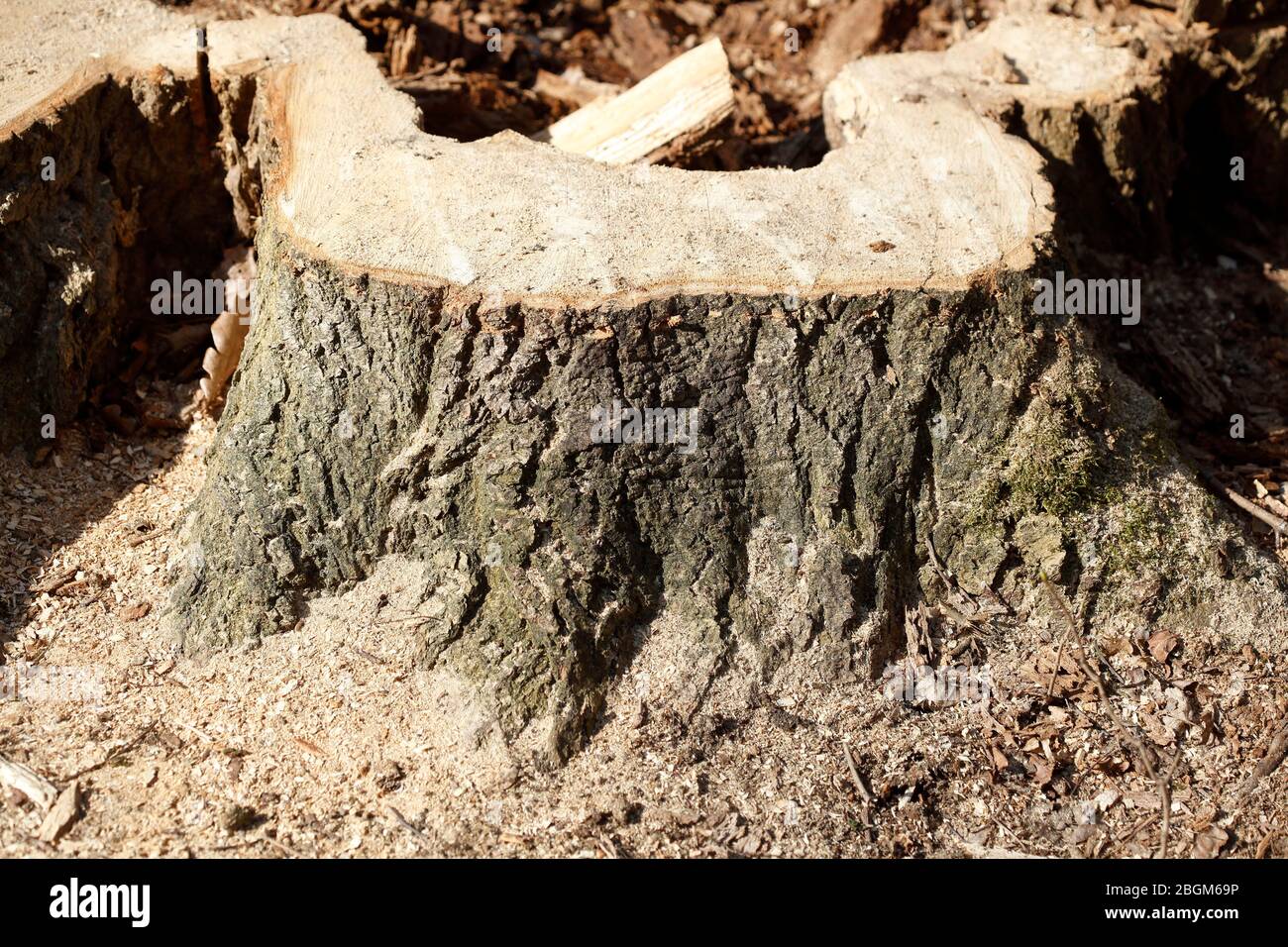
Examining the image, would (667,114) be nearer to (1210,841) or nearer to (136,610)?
(136,610)

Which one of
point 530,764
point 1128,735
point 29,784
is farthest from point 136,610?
point 1128,735

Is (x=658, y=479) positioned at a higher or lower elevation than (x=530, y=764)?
higher

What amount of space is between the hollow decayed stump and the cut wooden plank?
68cm

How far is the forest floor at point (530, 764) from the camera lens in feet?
10.6

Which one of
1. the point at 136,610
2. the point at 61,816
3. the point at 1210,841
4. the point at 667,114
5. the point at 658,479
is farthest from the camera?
the point at 667,114

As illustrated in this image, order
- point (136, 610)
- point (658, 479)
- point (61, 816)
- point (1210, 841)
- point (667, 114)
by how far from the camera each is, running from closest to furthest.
Result: 1. point (61, 816)
2. point (1210, 841)
3. point (658, 479)
4. point (136, 610)
5. point (667, 114)

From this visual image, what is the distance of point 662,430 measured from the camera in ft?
11.1

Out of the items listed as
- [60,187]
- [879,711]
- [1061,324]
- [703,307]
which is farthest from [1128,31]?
[60,187]

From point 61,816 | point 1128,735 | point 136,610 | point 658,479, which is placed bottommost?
point 61,816

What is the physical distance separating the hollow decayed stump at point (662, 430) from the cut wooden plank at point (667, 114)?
68 cm

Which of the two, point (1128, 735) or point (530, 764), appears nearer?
point (530, 764)

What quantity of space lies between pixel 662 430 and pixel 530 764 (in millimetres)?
958

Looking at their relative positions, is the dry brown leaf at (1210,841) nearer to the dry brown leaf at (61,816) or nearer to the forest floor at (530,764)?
the forest floor at (530,764)

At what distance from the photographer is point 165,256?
14.6 feet
